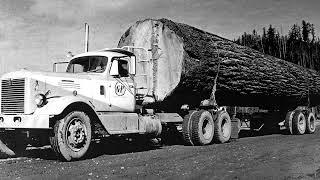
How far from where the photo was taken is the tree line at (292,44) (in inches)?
2643

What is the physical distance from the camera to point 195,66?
11039 millimetres

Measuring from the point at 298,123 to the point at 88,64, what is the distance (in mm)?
9668

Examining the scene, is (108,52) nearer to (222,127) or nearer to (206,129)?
(206,129)

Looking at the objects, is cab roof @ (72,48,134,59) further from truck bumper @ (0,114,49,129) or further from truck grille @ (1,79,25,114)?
truck bumper @ (0,114,49,129)

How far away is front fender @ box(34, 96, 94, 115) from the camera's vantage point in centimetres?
767

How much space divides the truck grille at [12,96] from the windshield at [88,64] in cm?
193

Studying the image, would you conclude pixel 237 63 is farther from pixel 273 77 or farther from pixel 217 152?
pixel 217 152

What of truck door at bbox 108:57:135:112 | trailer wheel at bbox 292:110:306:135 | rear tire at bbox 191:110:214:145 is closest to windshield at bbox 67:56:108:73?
truck door at bbox 108:57:135:112

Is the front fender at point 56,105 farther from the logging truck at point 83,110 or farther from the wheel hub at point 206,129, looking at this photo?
the wheel hub at point 206,129

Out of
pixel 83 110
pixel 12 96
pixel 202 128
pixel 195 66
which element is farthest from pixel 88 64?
pixel 202 128

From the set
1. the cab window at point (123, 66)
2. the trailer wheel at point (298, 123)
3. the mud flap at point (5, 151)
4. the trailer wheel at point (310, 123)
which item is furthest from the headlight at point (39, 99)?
the trailer wheel at point (310, 123)

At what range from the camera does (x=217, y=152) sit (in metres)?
9.27

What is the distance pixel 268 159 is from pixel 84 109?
371 cm

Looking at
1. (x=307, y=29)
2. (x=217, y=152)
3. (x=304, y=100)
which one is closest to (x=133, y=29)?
(x=217, y=152)
